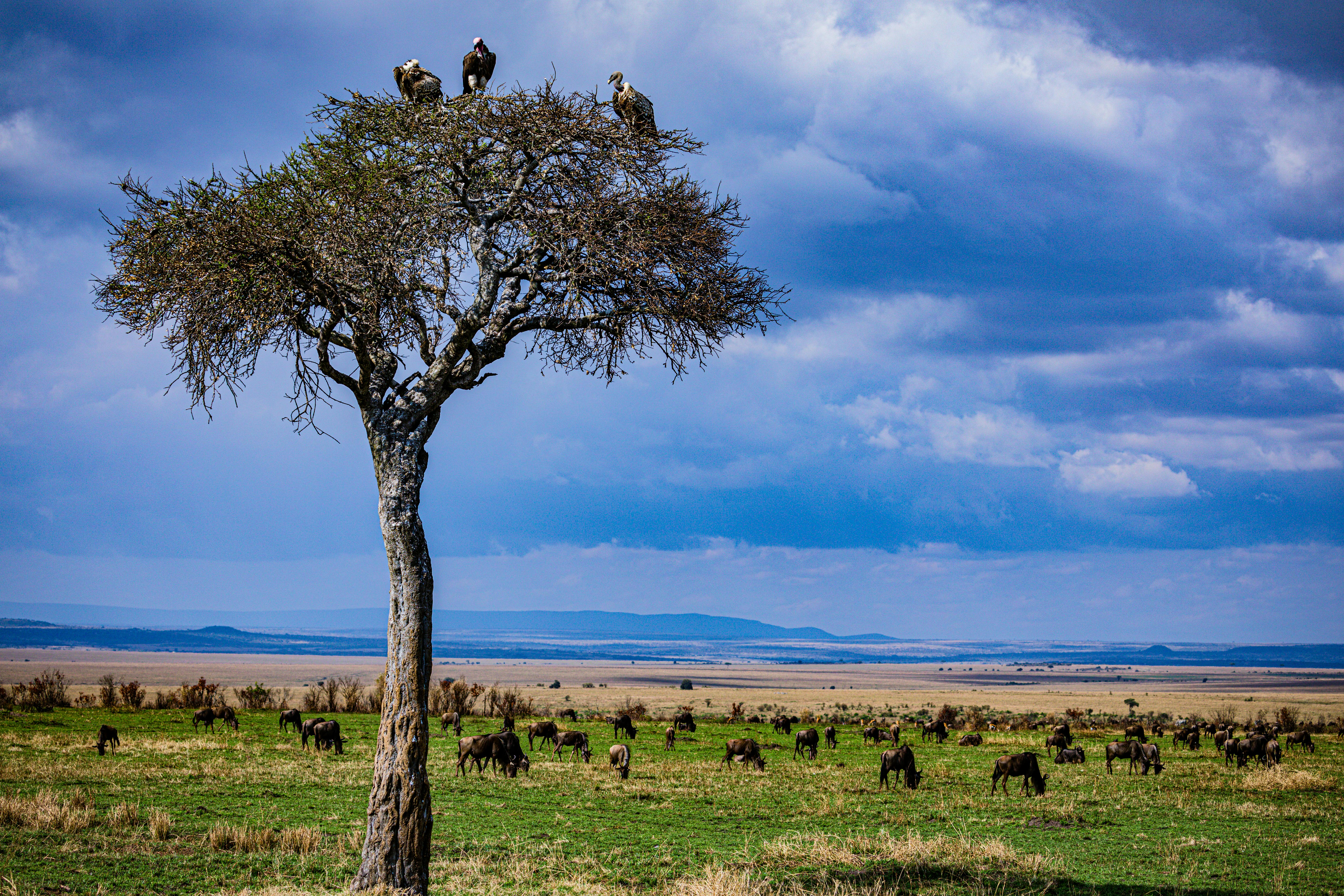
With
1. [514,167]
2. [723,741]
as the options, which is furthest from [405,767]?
[723,741]

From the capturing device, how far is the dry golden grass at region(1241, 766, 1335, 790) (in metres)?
26.2

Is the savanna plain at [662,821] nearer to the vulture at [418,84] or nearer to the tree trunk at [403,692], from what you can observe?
the tree trunk at [403,692]

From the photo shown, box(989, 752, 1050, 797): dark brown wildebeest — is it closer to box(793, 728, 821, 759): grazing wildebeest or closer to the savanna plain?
the savanna plain

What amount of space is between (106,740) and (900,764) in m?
23.3

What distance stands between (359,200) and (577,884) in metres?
10.1

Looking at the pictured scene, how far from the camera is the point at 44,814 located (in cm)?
1547

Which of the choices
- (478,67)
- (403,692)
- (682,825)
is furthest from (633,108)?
(682,825)

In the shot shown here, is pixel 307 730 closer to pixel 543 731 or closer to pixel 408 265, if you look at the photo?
pixel 543 731

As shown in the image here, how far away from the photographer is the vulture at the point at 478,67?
45.0 ft

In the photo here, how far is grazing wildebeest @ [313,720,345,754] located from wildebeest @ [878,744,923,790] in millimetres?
16797

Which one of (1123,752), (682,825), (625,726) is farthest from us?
(625,726)

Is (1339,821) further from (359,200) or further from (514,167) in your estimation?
(359,200)

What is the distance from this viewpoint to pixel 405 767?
11312 mm

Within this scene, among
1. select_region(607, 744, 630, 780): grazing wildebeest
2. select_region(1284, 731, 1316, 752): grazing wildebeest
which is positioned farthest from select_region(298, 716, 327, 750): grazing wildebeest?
select_region(1284, 731, 1316, 752): grazing wildebeest
